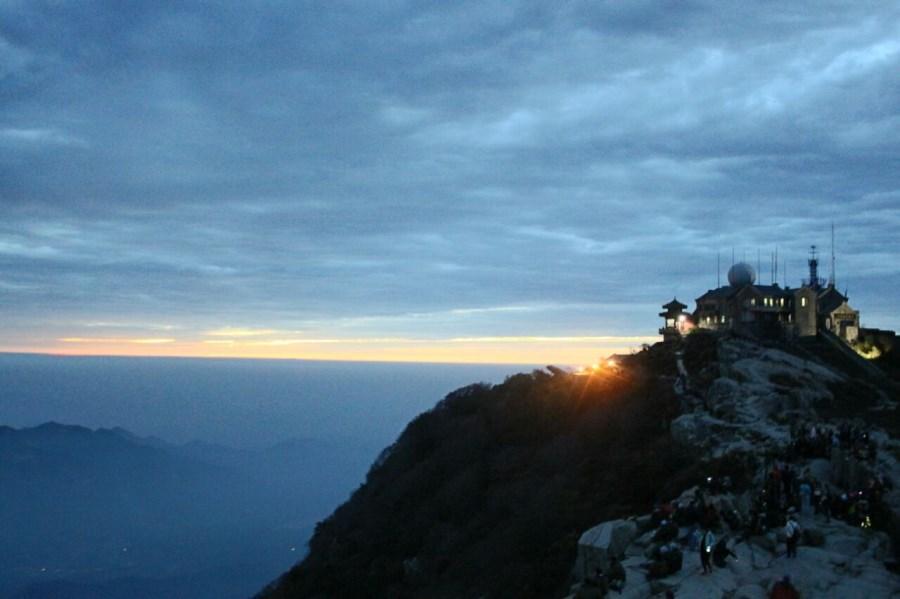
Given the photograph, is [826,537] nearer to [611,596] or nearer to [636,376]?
[611,596]

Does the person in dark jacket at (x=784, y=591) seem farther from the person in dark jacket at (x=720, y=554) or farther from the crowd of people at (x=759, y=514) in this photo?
the person in dark jacket at (x=720, y=554)

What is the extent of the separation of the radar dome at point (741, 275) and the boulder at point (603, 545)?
157ft

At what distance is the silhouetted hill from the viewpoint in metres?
27.4

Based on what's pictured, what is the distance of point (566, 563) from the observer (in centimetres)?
2344

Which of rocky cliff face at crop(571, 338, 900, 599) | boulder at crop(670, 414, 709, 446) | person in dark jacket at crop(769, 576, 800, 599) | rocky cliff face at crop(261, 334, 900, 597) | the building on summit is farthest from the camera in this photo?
the building on summit

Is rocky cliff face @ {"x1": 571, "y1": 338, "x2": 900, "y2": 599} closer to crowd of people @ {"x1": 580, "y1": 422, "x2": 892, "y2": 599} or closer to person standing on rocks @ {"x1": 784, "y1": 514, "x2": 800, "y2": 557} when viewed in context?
crowd of people @ {"x1": 580, "y1": 422, "x2": 892, "y2": 599}

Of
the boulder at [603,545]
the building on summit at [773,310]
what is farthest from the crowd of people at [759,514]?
the building on summit at [773,310]

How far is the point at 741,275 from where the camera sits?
6431 centimetres

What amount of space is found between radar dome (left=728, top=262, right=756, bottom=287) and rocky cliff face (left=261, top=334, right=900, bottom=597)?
12.8 meters

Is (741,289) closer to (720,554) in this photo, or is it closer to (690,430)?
(690,430)

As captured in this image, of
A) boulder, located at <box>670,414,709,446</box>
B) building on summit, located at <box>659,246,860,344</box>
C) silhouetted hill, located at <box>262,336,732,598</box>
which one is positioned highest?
building on summit, located at <box>659,246,860,344</box>

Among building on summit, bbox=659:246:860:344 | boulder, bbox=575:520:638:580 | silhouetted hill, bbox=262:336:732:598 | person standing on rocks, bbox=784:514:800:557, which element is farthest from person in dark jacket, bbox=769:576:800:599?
building on summit, bbox=659:246:860:344

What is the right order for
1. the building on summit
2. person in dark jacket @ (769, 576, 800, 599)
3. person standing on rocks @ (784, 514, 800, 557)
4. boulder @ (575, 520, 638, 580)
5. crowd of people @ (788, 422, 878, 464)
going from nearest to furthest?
person in dark jacket @ (769, 576, 800, 599) → person standing on rocks @ (784, 514, 800, 557) → boulder @ (575, 520, 638, 580) → crowd of people @ (788, 422, 878, 464) → the building on summit

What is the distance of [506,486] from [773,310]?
→ 111ft
